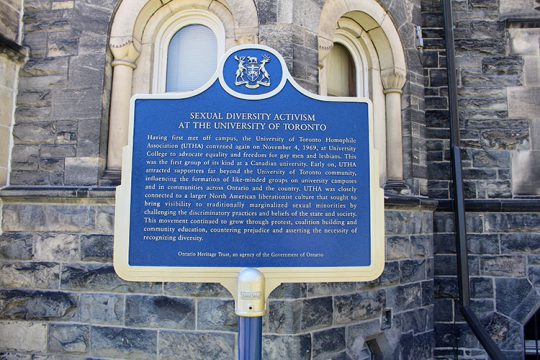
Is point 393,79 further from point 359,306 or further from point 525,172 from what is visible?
point 359,306

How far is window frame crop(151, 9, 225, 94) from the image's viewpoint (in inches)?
184

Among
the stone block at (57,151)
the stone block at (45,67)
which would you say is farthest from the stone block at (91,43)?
the stone block at (57,151)

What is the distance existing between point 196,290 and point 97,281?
3.17ft

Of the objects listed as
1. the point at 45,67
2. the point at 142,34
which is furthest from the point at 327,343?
the point at 45,67

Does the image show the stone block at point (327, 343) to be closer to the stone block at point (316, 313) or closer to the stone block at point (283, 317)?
the stone block at point (316, 313)

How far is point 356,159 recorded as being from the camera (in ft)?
9.62

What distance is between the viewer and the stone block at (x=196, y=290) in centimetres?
396

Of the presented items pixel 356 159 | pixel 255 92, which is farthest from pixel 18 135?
pixel 356 159

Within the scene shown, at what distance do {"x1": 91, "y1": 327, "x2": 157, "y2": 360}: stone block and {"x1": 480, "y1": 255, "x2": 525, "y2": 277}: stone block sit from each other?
4.44 meters

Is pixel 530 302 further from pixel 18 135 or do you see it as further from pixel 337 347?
pixel 18 135

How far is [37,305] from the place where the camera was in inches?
166

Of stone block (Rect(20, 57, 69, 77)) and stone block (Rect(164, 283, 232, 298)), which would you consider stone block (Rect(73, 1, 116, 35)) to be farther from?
stone block (Rect(164, 283, 232, 298))

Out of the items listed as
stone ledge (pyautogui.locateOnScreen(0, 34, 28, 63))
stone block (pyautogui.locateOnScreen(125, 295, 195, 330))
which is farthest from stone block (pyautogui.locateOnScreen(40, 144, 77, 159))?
stone block (pyautogui.locateOnScreen(125, 295, 195, 330))

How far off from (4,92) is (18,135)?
44cm
